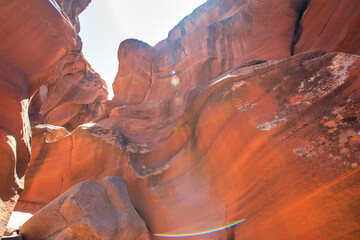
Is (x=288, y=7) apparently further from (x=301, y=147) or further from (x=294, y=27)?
(x=301, y=147)

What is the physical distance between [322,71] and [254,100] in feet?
3.62

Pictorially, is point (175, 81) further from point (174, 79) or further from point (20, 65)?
point (20, 65)

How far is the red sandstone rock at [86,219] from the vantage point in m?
3.26

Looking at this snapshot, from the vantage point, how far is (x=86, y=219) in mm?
3295

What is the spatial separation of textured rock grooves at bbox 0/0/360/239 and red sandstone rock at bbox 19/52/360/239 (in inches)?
0.7

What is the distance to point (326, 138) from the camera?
2602 millimetres

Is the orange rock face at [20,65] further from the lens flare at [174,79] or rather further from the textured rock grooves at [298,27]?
the textured rock grooves at [298,27]

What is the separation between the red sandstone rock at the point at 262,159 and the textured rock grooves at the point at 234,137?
17 mm

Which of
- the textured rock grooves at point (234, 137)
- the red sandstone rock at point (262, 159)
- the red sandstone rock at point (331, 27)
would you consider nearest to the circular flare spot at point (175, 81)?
the textured rock grooves at point (234, 137)

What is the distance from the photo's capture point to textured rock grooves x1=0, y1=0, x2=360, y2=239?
2.59m

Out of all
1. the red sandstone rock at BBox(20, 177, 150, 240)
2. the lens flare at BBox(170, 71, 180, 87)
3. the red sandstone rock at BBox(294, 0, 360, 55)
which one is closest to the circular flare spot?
the lens flare at BBox(170, 71, 180, 87)

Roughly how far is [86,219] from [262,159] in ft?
10.2

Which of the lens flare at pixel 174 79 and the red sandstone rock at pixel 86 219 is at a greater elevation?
the lens flare at pixel 174 79

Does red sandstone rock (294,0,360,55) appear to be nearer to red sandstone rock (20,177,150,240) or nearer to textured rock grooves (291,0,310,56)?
textured rock grooves (291,0,310,56)
